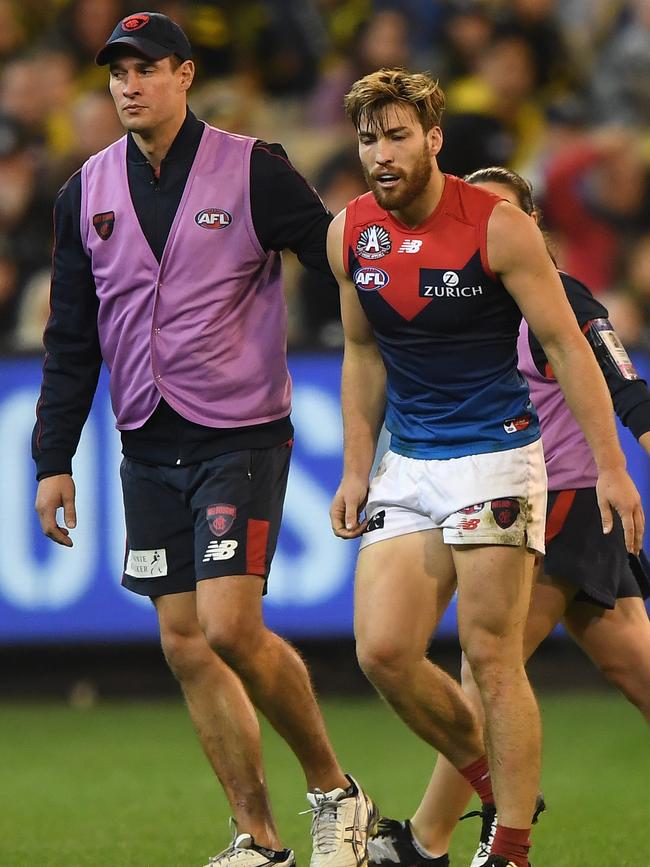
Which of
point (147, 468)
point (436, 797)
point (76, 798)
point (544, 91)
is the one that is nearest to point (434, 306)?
point (147, 468)

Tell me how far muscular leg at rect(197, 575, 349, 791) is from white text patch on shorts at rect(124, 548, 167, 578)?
0.69ft

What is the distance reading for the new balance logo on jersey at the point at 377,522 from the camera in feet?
15.0

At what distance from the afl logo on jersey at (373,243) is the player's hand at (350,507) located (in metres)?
0.67

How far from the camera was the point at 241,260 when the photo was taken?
194 inches

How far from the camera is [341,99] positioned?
10.4m

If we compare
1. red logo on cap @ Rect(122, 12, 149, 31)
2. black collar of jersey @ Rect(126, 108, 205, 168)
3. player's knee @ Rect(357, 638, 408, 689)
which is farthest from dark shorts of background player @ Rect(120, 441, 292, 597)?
red logo on cap @ Rect(122, 12, 149, 31)

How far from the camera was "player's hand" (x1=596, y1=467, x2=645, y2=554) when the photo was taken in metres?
4.27

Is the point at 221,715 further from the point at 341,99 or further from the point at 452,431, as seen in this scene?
the point at 341,99

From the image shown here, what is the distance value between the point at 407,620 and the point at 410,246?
3.44ft

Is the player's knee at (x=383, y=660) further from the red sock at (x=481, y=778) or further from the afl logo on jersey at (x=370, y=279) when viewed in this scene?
the afl logo on jersey at (x=370, y=279)

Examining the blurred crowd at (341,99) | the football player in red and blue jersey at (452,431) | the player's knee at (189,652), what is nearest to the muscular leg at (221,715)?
the player's knee at (189,652)

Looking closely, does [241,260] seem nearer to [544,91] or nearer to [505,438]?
[505,438]

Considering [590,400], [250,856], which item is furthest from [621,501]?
[250,856]

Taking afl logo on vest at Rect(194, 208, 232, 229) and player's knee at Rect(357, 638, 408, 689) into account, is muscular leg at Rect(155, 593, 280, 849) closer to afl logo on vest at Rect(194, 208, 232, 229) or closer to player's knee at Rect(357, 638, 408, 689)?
player's knee at Rect(357, 638, 408, 689)
